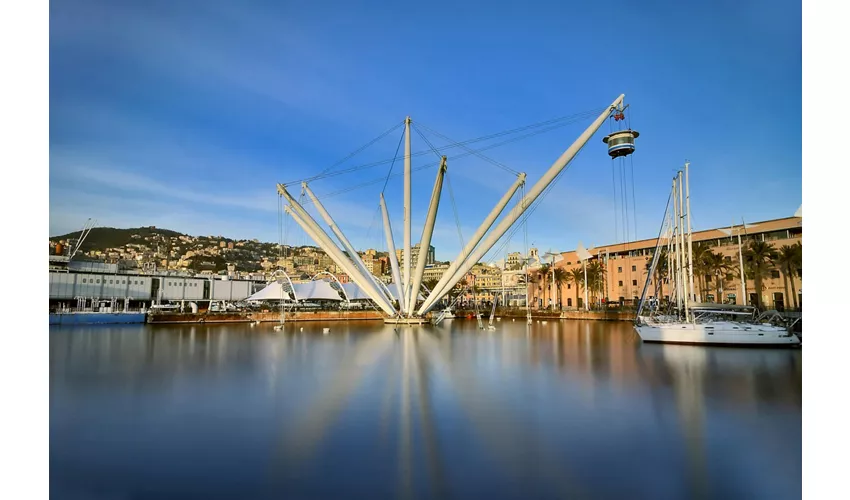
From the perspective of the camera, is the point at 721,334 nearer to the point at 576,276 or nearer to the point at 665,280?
the point at 665,280

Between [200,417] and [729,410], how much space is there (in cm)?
637

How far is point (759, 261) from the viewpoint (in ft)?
67.2

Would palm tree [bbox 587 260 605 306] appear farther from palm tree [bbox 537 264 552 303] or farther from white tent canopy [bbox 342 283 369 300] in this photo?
white tent canopy [bbox 342 283 369 300]

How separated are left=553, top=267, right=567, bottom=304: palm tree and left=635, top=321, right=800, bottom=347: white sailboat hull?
25275 millimetres

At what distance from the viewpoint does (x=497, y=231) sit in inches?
829

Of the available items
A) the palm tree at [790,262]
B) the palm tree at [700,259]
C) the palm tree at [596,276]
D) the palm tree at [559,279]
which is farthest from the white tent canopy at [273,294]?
the palm tree at [790,262]

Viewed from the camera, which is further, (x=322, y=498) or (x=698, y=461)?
(x=698, y=461)

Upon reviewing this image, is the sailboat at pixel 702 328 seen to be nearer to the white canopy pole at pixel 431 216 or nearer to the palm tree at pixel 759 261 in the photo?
the palm tree at pixel 759 261

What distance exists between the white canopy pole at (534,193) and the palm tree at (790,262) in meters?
8.75

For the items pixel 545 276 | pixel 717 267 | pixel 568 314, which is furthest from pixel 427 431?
pixel 545 276

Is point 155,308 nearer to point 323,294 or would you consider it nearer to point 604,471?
point 323,294

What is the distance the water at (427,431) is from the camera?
12.0 feet

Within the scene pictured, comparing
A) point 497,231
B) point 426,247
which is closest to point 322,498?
point 497,231

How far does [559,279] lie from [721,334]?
27.6m
